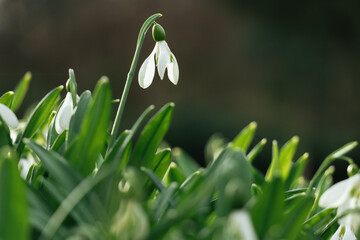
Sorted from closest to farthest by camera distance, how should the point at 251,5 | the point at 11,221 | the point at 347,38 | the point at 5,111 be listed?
1. the point at 11,221
2. the point at 5,111
3. the point at 347,38
4. the point at 251,5

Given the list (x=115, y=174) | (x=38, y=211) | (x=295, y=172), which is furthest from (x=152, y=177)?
(x=295, y=172)

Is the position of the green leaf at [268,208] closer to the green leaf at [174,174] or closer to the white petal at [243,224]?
the white petal at [243,224]

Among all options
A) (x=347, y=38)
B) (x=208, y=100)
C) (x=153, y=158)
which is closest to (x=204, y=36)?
(x=208, y=100)

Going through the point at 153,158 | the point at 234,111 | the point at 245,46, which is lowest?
the point at 234,111

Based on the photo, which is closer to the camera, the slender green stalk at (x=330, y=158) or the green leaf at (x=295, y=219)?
the green leaf at (x=295, y=219)

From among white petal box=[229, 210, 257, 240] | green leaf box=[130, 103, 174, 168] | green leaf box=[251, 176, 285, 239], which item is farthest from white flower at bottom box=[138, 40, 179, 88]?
white petal box=[229, 210, 257, 240]

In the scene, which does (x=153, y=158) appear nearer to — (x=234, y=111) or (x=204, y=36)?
(x=234, y=111)

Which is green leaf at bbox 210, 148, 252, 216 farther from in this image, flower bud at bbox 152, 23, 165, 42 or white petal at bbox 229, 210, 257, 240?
flower bud at bbox 152, 23, 165, 42

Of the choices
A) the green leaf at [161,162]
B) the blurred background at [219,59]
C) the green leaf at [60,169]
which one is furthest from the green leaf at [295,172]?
the blurred background at [219,59]

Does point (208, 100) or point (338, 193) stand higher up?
point (338, 193)
